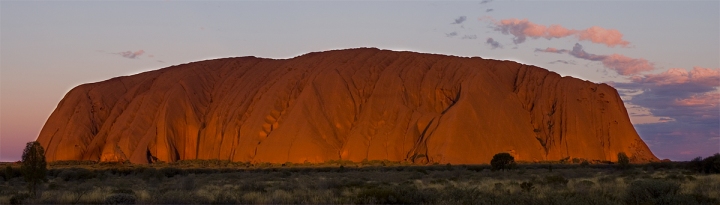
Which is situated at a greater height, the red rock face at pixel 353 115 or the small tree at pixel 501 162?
the red rock face at pixel 353 115

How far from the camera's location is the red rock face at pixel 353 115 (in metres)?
75.8

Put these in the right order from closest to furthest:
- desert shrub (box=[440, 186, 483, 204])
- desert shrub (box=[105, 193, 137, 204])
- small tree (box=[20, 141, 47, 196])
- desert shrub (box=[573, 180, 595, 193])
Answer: desert shrub (box=[440, 186, 483, 204]), desert shrub (box=[105, 193, 137, 204]), desert shrub (box=[573, 180, 595, 193]), small tree (box=[20, 141, 47, 196])

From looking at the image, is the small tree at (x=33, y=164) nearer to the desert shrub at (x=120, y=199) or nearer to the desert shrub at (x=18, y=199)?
the desert shrub at (x=18, y=199)

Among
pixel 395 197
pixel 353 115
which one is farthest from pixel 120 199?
pixel 353 115

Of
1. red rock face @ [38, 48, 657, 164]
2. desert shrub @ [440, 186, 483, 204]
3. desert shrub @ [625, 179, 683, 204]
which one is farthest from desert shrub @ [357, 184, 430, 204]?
red rock face @ [38, 48, 657, 164]

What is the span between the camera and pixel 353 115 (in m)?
83.7

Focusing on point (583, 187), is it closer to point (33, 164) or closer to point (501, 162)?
point (33, 164)

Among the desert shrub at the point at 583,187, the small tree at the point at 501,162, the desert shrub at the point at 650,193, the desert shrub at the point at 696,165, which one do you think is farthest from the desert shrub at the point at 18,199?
the desert shrub at the point at 696,165

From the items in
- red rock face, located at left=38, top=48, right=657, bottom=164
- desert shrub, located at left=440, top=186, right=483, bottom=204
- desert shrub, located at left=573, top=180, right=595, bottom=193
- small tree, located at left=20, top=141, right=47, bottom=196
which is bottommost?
desert shrub, located at left=440, top=186, right=483, bottom=204

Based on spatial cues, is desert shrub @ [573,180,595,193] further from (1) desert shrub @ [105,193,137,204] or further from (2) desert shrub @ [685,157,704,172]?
(2) desert shrub @ [685,157,704,172]

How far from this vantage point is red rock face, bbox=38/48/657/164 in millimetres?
75812

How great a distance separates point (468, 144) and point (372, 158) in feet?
35.0

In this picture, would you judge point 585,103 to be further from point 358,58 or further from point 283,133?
point 283,133

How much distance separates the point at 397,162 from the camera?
72562 millimetres
